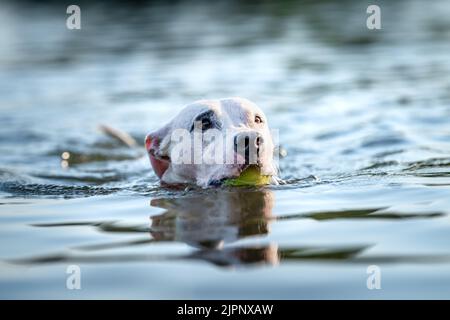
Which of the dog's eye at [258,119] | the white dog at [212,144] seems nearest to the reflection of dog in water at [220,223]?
the white dog at [212,144]

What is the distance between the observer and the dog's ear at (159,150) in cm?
666

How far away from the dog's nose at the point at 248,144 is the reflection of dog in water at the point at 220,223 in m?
0.35

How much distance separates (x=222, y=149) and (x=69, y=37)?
57.9 ft

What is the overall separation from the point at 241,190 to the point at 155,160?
137 centimetres

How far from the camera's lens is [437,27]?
60.3 feet

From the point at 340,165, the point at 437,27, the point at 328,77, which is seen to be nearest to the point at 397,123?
the point at 340,165

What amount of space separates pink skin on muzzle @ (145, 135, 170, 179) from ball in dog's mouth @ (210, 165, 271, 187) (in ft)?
3.70

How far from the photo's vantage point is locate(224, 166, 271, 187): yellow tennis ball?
5.45 m

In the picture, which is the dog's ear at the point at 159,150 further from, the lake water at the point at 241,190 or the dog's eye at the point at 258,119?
the dog's eye at the point at 258,119

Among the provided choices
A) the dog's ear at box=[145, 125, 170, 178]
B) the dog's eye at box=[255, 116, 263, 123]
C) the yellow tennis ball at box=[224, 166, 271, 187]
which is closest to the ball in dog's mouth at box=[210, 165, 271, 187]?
the yellow tennis ball at box=[224, 166, 271, 187]

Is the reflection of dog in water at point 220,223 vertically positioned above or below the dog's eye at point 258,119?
below

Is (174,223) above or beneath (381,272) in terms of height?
above
